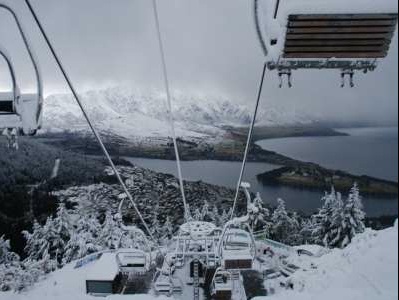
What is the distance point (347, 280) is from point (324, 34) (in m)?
7.58

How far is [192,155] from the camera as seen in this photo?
68.9 meters

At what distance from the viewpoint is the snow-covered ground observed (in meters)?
7.03

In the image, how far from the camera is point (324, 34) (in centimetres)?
371

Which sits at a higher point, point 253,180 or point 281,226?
point 253,180

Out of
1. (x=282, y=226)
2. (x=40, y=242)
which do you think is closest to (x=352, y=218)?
(x=282, y=226)

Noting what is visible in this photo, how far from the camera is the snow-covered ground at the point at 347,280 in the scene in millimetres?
7027

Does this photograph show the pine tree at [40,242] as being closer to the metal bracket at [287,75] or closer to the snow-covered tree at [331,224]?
the snow-covered tree at [331,224]

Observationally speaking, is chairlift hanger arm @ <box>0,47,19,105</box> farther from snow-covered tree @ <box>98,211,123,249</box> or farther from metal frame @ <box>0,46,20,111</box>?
snow-covered tree @ <box>98,211,123,249</box>

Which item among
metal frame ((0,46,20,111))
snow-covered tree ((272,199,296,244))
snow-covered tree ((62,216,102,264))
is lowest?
snow-covered tree ((62,216,102,264))

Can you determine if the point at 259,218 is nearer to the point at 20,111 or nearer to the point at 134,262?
the point at 134,262

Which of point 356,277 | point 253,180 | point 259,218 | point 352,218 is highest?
point 356,277

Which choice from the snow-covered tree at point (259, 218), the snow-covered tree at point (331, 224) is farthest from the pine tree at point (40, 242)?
the snow-covered tree at point (331, 224)

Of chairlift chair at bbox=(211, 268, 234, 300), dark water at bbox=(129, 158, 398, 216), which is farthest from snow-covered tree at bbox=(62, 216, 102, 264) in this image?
dark water at bbox=(129, 158, 398, 216)

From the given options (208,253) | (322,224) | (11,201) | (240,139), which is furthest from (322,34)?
(240,139)
